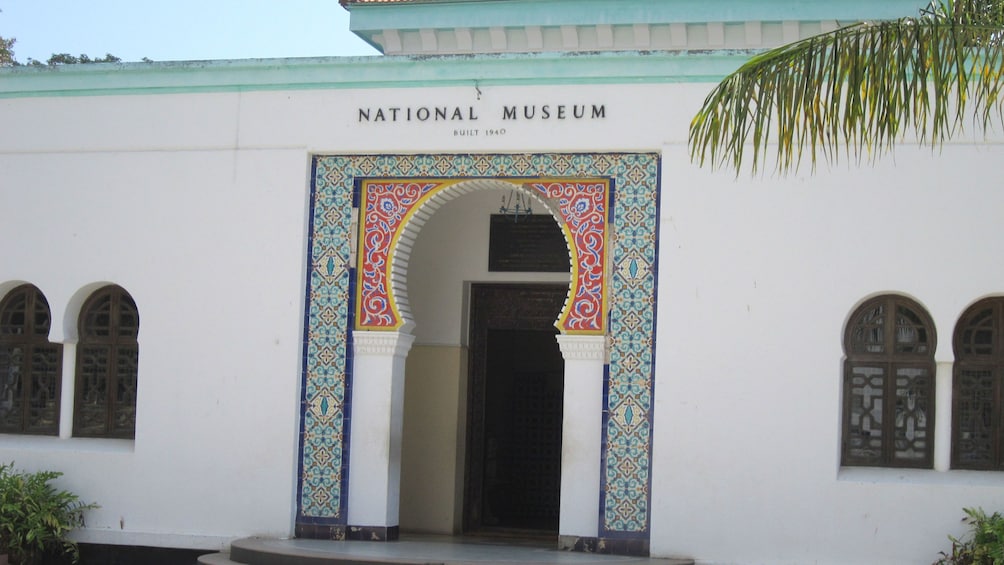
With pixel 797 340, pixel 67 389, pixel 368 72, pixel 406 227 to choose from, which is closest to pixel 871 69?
pixel 797 340

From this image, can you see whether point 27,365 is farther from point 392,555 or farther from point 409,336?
point 392,555

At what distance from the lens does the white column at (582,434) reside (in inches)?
418

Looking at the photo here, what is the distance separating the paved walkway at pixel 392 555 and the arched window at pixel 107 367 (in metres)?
1.76

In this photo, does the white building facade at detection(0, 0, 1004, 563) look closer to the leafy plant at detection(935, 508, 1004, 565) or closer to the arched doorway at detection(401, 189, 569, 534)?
the leafy plant at detection(935, 508, 1004, 565)

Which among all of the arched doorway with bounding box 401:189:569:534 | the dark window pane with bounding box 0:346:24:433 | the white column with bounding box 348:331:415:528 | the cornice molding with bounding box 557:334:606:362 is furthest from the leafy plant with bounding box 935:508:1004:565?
the dark window pane with bounding box 0:346:24:433

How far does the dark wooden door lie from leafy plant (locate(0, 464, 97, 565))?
3768mm

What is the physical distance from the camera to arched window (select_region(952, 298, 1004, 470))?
10.3m

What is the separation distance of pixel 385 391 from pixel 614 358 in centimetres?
195

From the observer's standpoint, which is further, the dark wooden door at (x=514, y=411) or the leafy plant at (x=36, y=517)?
the dark wooden door at (x=514, y=411)

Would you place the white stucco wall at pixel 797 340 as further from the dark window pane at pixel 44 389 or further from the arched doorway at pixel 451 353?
the dark window pane at pixel 44 389

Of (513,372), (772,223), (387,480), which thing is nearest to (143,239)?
(387,480)

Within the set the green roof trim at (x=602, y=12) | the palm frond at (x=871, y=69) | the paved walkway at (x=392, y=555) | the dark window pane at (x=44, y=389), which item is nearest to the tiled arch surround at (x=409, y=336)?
the paved walkway at (x=392, y=555)

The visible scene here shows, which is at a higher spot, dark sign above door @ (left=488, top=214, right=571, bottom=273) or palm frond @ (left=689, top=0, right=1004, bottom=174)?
palm frond @ (left=689, top=0, right=1004, bottom=174)

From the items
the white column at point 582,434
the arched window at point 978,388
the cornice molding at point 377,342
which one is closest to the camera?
the arched window at point 978,388
